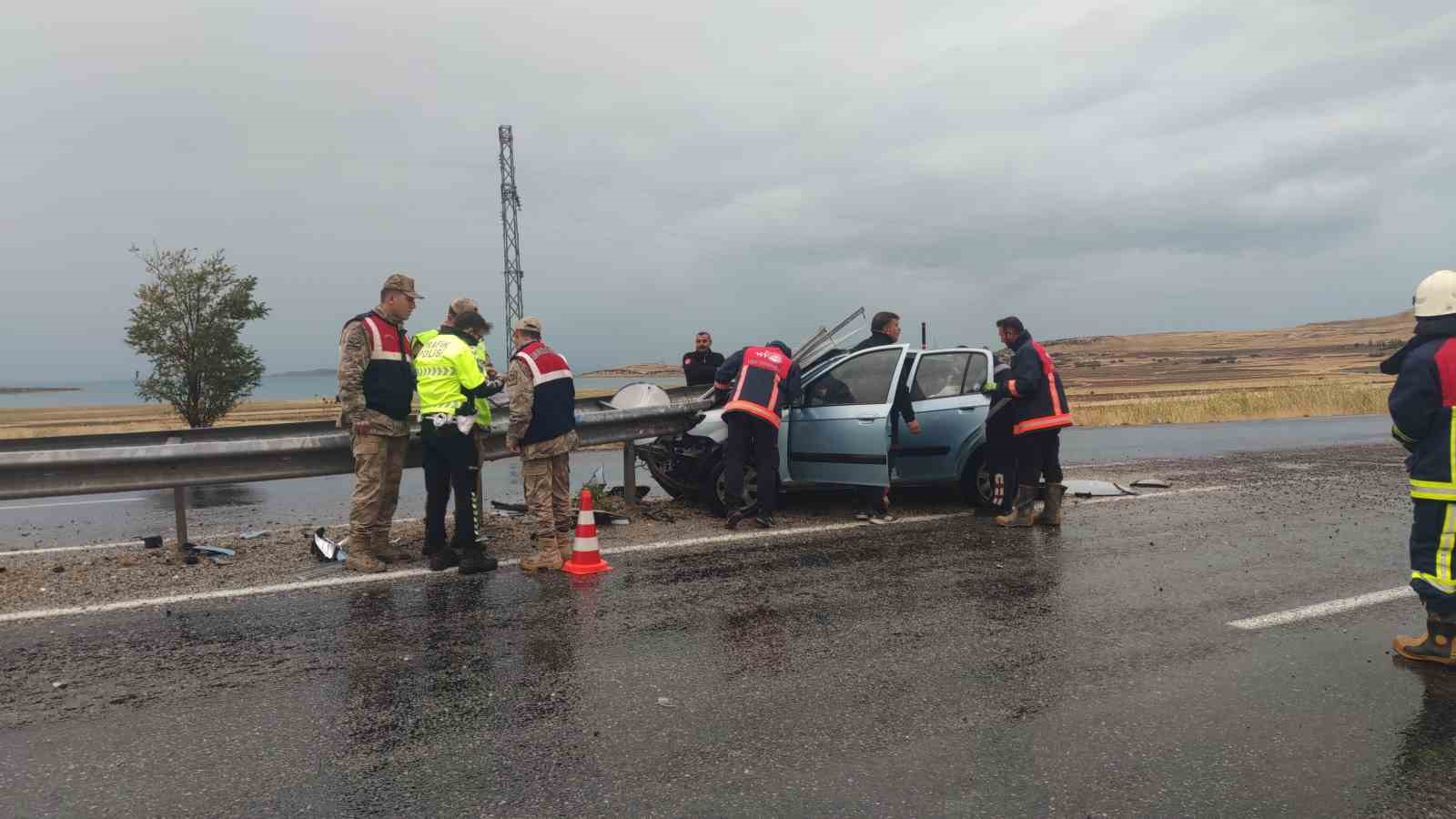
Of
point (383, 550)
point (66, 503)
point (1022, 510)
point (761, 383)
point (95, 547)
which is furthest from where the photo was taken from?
point (66, 503)

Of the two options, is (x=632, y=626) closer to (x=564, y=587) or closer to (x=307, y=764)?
(x=564, y=587)

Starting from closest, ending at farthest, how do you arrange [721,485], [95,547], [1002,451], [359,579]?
[359,579], [95,547], [721,485], [1002,451]

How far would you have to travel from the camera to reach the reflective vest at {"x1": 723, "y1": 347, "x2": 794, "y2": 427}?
7660 millimetres

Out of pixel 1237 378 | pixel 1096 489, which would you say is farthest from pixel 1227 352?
pixel 1096 489

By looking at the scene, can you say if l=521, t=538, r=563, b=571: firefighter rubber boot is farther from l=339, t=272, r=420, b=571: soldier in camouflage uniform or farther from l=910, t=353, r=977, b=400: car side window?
l=910, t=353, r=977, b=400: car side window

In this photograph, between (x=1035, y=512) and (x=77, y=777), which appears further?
(x=1035, y=512)

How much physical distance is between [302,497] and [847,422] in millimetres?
7448

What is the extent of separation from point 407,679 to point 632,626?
1249 millimetres

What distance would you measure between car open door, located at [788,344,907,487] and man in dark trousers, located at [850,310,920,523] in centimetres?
13

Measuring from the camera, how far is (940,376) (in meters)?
8.83

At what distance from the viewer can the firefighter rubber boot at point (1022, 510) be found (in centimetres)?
791

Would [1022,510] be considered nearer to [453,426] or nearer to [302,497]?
[453,426]

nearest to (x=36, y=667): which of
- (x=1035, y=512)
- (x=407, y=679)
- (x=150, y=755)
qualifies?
(x=150, y=755)

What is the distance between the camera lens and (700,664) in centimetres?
429
